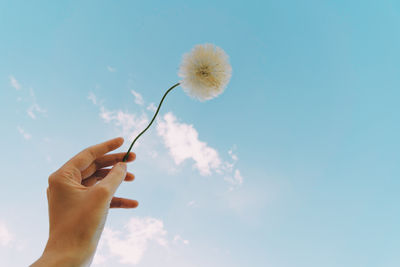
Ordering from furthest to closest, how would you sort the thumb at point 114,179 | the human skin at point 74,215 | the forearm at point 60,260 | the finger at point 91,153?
the finger at point 91,153 < the thumb at point 114,179 < the human skin at point 74,215 < the forearm at point 60,260

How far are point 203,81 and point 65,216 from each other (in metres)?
2.58

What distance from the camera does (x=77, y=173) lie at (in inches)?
114

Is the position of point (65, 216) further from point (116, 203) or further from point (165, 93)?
point (165, 93)

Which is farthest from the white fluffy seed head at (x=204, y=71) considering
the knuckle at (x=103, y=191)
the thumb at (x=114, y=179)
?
the knuckle at (x=103, y=191)

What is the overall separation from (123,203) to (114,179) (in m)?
1.17

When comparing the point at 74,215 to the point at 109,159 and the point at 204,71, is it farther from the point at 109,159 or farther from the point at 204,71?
the point at 204,71

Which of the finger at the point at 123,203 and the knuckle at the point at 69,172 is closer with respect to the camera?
the knuckle at the point at 69,172

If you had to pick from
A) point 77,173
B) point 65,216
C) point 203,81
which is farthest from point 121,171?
point 203,81

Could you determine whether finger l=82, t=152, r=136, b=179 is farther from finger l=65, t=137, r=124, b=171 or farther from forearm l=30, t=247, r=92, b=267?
forearm l=30, t=247, r=92, b=267

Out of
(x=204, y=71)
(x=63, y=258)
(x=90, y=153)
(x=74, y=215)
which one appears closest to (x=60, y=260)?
(x=63, y=258)

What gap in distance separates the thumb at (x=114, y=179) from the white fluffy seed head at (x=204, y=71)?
158cm

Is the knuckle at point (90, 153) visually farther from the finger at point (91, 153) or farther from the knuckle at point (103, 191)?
the knuckle at point (103, 191)

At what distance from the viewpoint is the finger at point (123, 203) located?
3677mm

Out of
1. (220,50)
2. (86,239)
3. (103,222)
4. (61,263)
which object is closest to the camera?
(61,263)
